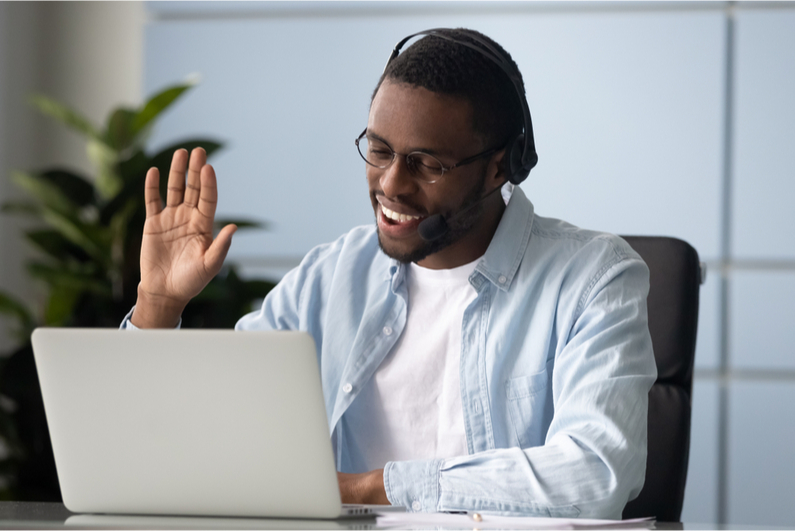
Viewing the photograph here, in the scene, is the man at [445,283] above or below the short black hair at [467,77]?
below

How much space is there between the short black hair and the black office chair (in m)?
0.30

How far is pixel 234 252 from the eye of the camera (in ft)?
7.61

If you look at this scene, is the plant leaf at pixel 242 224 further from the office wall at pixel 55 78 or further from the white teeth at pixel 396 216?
the white teeth at pixel 396 216

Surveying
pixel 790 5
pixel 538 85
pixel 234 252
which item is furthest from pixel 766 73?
pixel 234 252

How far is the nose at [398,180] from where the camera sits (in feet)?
3.79

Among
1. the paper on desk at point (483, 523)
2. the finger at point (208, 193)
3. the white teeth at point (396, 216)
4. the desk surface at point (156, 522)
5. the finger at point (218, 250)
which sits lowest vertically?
the paper on desk at point (483, 523)

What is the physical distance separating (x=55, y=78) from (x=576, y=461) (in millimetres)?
2278

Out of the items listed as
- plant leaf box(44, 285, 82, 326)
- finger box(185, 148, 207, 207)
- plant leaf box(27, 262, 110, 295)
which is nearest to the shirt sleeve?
finger box(185, 148, 207, 207)

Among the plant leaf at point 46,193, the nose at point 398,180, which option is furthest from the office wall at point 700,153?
the nose at point 398,180

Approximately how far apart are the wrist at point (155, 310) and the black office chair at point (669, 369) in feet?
2.40

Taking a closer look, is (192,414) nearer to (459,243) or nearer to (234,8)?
(459,243)

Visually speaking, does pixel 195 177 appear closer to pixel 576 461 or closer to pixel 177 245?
pixel 177 245

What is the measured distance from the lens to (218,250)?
3.63 ft

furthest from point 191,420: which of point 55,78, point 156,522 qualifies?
point 55,78
